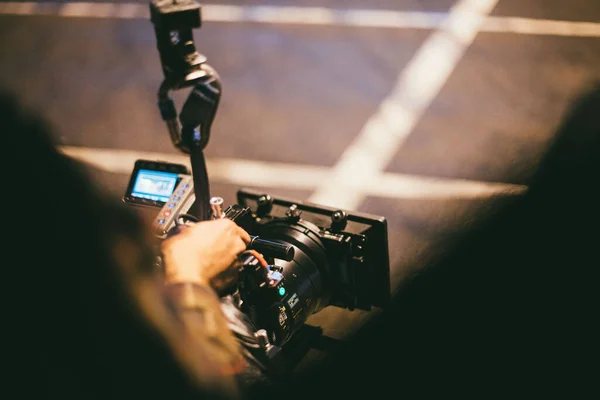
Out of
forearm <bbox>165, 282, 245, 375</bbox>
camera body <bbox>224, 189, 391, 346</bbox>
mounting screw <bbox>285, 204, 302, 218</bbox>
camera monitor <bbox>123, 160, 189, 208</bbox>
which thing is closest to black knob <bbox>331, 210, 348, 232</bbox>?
camera body <bbox>224, 189, 391, 346</bbox>

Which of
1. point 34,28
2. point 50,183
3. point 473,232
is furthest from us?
point 34,28

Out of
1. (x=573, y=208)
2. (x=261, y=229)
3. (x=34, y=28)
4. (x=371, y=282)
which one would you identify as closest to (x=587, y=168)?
(x=573, y=208)

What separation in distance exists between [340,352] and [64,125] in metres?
2.50

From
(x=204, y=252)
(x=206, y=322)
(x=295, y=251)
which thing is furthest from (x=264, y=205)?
(x=206, y=322)

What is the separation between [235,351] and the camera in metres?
1.64

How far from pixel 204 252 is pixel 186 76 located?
0.66 meters

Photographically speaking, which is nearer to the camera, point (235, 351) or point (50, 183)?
point (50, 183)

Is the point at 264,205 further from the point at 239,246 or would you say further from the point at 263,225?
the point at 239,246

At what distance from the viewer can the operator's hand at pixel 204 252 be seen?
1.75m

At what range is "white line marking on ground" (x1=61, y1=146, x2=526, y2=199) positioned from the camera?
3.45 metres

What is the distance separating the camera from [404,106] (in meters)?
4.11

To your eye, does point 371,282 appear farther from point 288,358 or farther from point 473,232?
point 473,232

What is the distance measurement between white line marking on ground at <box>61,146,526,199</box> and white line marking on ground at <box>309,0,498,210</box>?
9 centimetres

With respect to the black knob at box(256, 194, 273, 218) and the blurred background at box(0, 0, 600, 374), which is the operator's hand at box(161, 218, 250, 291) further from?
the blurred background at box(0, 0, 600, 374)
